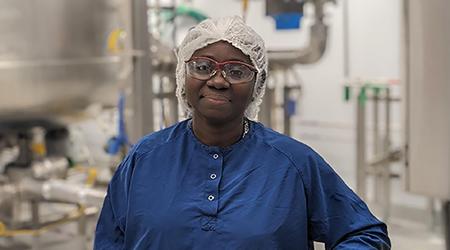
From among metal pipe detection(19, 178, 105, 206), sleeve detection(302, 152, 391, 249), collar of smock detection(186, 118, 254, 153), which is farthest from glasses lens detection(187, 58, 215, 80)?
metal pipe detection(19, 178, 105, 206)

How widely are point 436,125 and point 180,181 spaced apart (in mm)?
1039

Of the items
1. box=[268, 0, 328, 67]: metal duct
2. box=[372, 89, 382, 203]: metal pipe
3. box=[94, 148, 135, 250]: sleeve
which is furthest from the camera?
box=[372, 89, 382, 203]: metal pipe

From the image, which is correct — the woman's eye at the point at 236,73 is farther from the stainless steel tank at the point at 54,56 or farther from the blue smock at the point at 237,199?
the stainless steel tank at the point at 54,56

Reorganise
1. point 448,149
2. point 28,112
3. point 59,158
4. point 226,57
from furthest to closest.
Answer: point 59,158 → point 28,112 → point 448,149 → point 226,57

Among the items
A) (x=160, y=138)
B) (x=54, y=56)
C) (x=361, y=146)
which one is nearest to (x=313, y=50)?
(x=361, y=146)

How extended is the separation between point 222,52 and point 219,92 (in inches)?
3.1

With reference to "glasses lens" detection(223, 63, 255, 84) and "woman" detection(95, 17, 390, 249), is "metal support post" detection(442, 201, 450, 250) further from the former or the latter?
"glasses lens" detection(223, 63, 255, 84)

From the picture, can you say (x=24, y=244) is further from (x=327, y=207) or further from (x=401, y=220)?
(x=327, y=207)

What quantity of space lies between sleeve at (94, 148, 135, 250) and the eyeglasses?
0.75 ft

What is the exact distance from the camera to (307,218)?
47.3 inches

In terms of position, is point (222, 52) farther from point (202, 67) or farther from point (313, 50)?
point (313, 50)

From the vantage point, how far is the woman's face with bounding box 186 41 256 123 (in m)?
1.17

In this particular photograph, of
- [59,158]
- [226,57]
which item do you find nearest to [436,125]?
[226,57]

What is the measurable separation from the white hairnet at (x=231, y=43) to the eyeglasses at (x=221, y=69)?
3 cm
